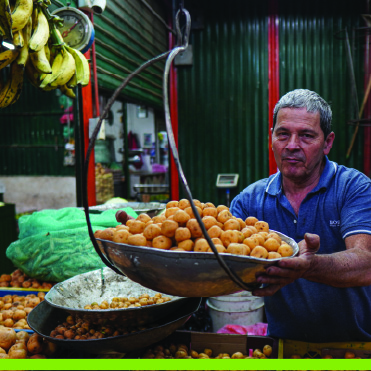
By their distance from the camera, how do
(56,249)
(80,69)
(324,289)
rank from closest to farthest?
(324,289) → (56,249) → (80,69)

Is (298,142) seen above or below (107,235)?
above

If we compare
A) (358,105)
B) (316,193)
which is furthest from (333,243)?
(358,105)

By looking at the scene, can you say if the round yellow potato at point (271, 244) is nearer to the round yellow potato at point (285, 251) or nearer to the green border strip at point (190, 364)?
the round yellow potato at point (285, 251)

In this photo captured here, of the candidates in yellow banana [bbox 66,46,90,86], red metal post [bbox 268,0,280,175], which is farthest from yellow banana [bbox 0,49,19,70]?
red metal post [bbox 268,0,280,175]

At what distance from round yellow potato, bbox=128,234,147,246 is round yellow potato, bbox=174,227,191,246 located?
0.34 feet

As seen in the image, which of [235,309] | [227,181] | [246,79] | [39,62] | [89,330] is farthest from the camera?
[246,79]

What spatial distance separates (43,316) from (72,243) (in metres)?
0.86

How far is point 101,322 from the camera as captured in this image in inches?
65.1

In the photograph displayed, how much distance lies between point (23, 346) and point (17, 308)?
0.76m

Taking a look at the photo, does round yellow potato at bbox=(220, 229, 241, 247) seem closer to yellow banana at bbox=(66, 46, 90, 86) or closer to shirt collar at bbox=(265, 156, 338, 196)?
shirt collar at bbox=(265, 156, 338, 196)

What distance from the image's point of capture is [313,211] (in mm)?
1922

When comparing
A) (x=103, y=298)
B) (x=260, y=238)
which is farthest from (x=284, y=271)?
(x=103, y=298)

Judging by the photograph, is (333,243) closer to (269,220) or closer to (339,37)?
(269,220)

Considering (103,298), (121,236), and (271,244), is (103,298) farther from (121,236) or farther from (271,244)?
(271,244)
